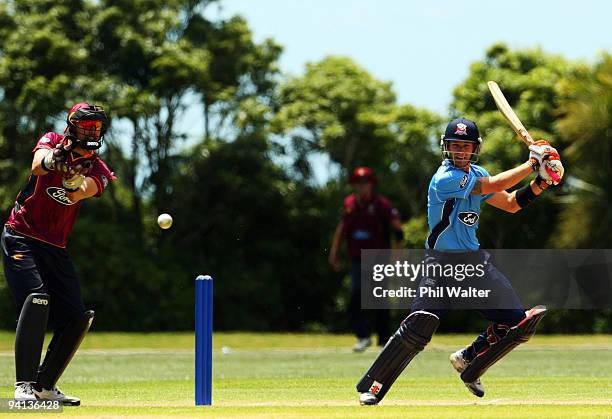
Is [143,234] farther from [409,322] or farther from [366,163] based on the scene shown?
[409,322]

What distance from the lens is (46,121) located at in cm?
2555

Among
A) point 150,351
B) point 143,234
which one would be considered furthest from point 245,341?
point 143,234

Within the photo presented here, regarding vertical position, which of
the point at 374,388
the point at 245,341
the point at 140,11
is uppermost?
the point at 140,11

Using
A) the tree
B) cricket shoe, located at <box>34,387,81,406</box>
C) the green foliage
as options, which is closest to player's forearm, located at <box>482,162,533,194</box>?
cricket shoe, located at <box>34,387,81,406</box>

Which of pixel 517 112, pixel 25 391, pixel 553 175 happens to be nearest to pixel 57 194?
pixel 25 391

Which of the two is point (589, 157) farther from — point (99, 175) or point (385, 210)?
point (99, 175)

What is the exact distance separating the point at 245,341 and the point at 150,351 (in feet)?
9.07

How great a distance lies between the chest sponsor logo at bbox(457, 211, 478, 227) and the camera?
29.0 feet

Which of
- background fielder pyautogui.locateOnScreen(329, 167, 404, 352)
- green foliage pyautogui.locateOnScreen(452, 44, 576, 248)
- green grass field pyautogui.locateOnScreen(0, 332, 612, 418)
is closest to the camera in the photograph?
green grass field pyautogui.locateOnScreen(0, 332, 612, 418)

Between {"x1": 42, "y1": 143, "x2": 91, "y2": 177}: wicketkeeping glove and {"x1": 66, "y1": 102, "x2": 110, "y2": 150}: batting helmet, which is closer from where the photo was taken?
{"x1": 42, "y1": 143, "x2": 91, "y2": 177}: wicketkeeping glove

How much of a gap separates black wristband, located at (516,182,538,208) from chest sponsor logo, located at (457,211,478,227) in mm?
399

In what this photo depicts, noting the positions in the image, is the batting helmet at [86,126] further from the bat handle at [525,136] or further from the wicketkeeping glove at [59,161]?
the bat handle at [525,136]

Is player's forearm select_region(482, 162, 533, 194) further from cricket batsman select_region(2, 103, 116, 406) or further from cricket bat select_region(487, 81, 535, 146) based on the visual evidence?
cricket batsman select_region(2, 103, 116, 406)

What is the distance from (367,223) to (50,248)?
25.0 feet
